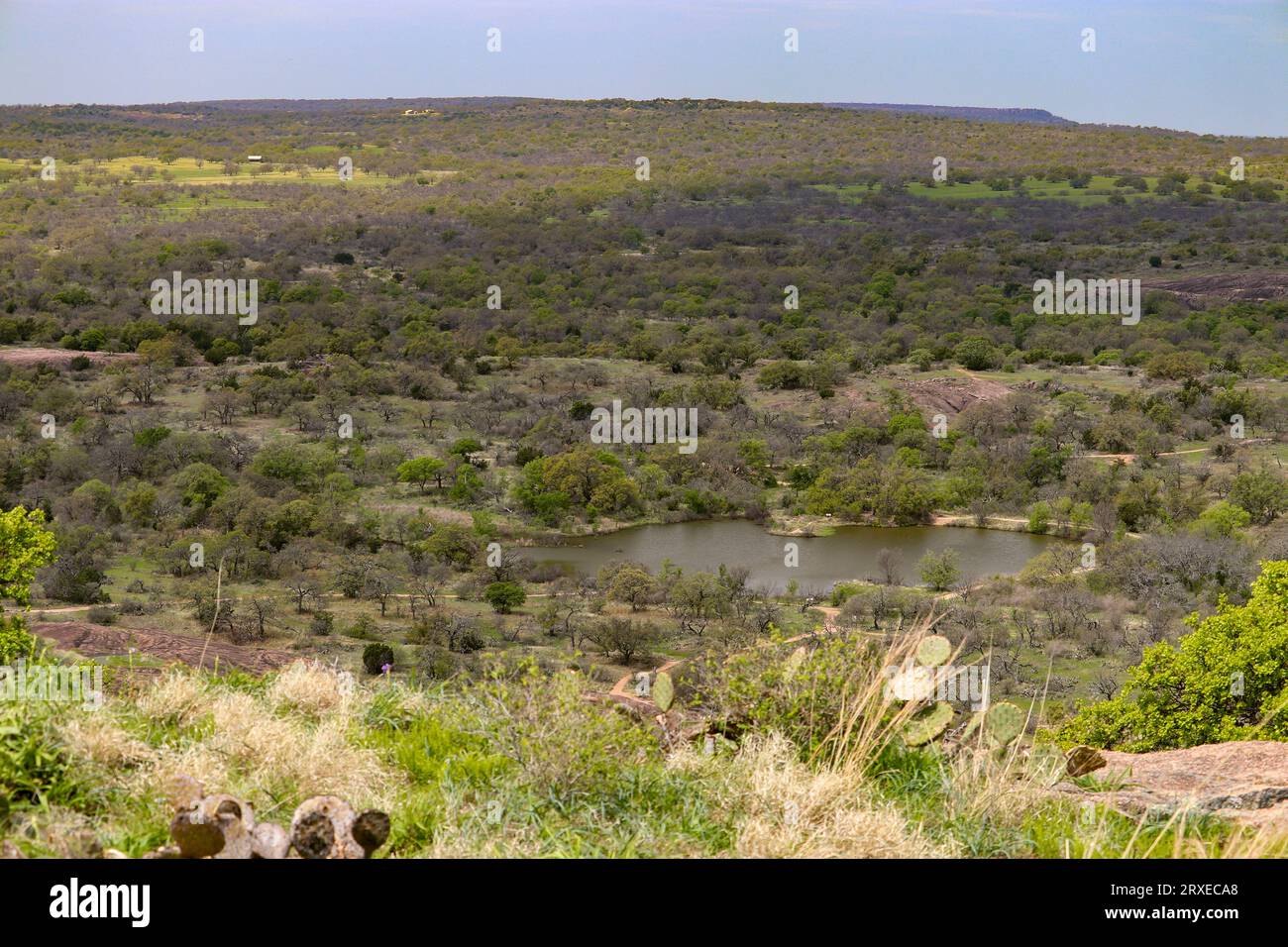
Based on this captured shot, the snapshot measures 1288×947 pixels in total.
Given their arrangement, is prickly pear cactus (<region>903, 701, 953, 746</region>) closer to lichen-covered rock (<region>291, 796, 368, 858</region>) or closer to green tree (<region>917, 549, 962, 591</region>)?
lichen-covered rock (<region>291, 796, 368, 858</region>)

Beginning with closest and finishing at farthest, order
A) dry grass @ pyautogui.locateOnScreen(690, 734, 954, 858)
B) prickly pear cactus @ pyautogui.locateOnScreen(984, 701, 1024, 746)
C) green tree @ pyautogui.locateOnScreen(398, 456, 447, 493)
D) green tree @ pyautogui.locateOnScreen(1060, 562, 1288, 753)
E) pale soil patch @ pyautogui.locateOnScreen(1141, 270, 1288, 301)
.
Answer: dry grass @ pyautogui.locateOnScreen(690, 734, 954, 858), prickly pear cactus @ pyautogui.locateOnScreen(984, 701, 1024, 746), green tree @ pyautogui.locateOnScreen(1060, 562, 1288, 753), green tree @ pyautogui.locateOnScreen(398, 456, 447, 493), pale soil patch @ pyautogui.locateOnScreen(1141, 270, 1288, 301)

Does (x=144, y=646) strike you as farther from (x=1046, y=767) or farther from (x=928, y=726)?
(x=1046, y=767)

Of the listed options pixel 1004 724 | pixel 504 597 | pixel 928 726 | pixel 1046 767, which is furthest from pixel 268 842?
pixel 504 597

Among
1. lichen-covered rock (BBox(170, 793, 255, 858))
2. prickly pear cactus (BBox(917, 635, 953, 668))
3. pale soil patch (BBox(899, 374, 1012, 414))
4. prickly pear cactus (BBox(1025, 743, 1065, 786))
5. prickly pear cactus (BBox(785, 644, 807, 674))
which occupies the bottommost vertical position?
pale soil patch (BBox(899, 374, 1012, 414))

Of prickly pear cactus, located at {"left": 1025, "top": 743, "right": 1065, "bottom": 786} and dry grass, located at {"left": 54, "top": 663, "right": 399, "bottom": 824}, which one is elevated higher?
dry grass, located at {"left": 54, "top": 663, "right": 399, "bottom": 824}

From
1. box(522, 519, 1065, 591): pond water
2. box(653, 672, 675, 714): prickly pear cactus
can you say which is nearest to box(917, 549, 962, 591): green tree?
box(522, 519, 1065, 591): pond water

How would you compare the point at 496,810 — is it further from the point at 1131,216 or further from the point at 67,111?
the point at 67,111
